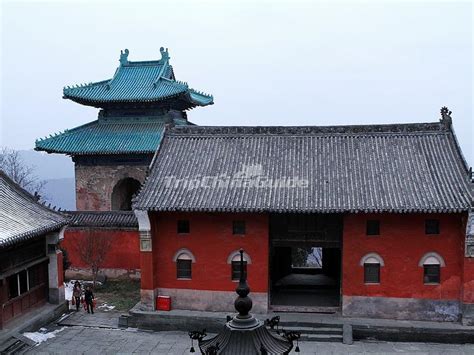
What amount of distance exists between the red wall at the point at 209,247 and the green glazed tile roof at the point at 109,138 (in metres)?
8.97

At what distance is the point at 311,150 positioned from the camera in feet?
72.3

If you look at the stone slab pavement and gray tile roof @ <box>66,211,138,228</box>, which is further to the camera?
gray tile roof @ <box>66,211,138,228</box>

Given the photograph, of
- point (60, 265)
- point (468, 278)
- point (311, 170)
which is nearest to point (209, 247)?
point (311, 170)

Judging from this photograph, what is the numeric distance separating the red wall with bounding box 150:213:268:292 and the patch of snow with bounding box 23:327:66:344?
4406 mm

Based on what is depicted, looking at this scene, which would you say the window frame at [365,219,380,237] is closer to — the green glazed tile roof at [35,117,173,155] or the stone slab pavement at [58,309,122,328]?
the stone slab pavement at [58,309,122,328]

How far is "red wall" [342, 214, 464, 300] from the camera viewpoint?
18953 millimetres

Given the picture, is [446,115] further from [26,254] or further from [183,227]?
[26,254]

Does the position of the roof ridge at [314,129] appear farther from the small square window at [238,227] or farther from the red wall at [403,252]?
the small square window at [238,227]

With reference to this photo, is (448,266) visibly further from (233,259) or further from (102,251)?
(102,251)

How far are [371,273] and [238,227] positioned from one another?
5.62 meters

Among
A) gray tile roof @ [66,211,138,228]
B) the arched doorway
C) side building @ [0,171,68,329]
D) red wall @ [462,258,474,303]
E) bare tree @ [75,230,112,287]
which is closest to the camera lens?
side building @ [0,171,68,329]

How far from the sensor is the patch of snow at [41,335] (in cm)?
1852

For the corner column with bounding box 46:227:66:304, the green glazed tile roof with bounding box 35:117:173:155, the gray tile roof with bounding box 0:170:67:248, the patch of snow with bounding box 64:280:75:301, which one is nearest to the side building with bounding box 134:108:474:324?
the gray tile roof with bounding box 0:170:67:248

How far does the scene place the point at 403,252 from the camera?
1927 cm
